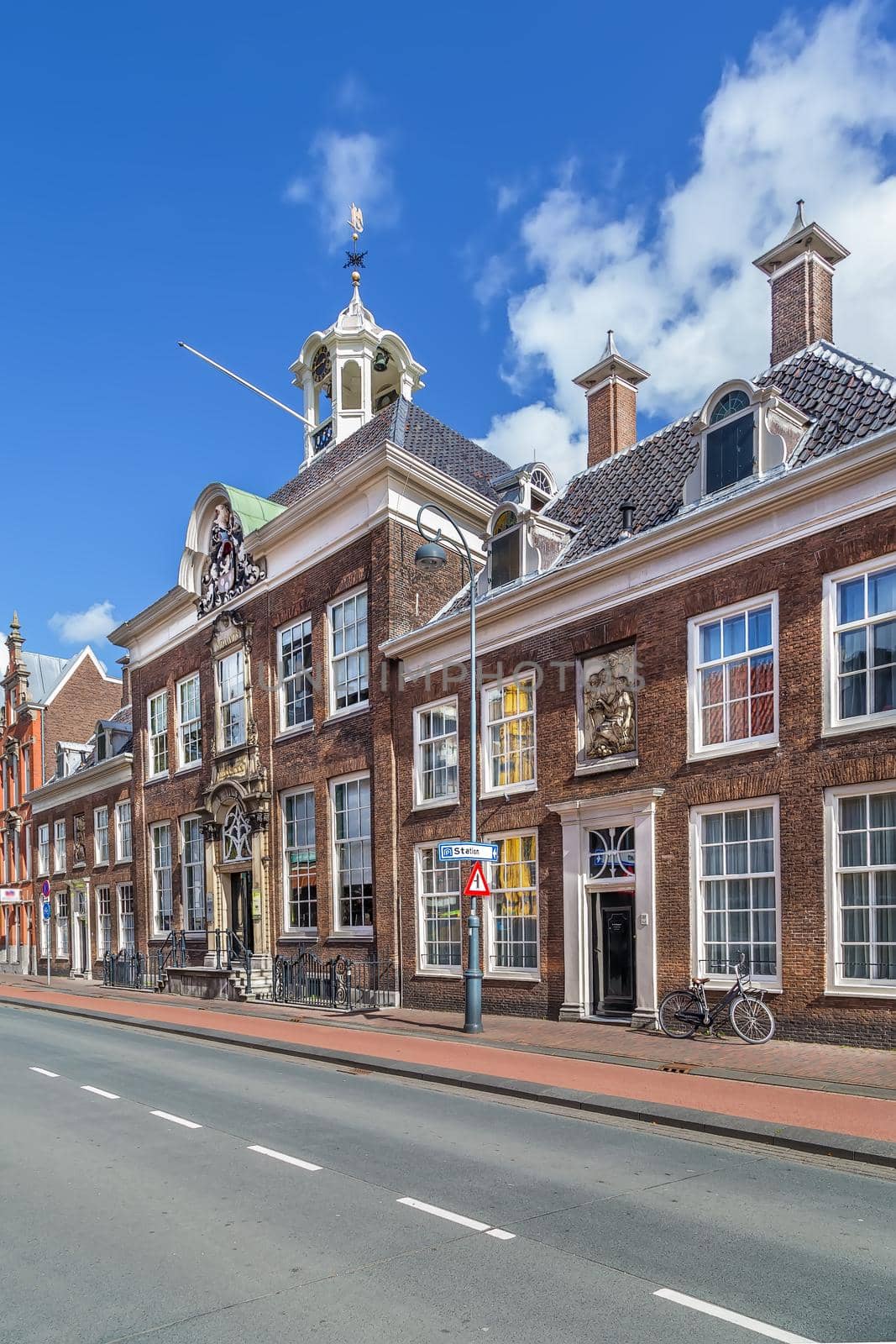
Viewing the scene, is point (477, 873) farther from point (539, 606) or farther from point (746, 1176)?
point (746, 1176)

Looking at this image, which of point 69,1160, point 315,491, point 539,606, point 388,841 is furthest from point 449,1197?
point 315,491

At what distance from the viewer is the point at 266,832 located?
2767 centimetres

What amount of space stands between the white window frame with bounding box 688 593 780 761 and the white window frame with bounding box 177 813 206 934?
18.6 meters

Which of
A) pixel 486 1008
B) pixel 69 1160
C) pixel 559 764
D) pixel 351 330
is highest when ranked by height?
pixel 351 330

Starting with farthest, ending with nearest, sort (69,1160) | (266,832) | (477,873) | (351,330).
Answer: (351,330) → (266,832) → (477,873) → (69,1160)

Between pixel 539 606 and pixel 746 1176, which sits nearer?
pixel 746 1176

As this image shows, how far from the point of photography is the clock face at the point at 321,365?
109 ft

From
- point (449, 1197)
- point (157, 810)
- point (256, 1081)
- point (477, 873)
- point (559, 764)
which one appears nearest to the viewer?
point (449, 1197)

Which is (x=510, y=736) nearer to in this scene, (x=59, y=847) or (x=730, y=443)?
(x=730, y=443)

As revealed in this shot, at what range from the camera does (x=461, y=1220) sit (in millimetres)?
6953

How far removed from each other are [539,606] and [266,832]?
11471 millimetres

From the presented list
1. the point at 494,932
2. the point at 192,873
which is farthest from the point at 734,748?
the point at 192,873

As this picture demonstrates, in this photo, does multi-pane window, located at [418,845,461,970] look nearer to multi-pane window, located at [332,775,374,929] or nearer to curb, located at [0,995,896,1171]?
multi-pane window, located at [332,775,374,929]

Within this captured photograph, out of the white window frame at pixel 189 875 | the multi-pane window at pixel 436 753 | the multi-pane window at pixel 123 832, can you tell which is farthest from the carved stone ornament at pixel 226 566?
the multi-pane window at pixel 123 832
